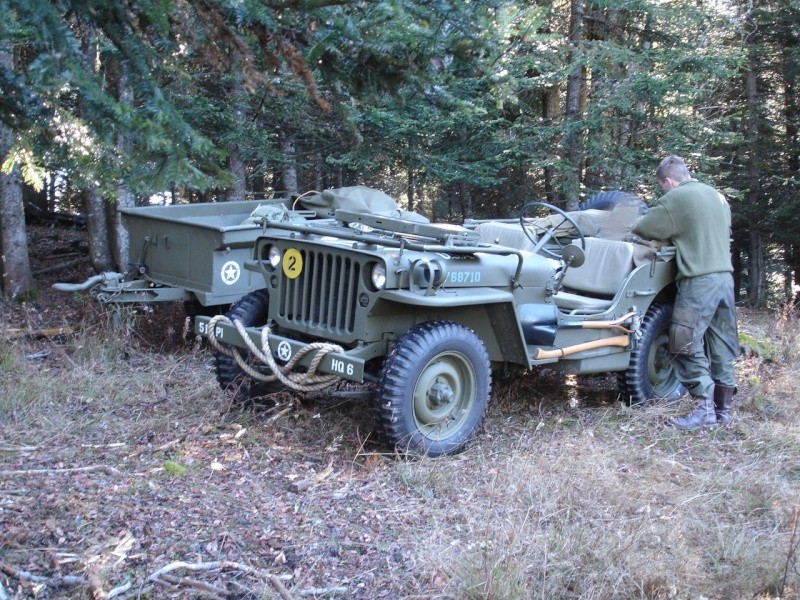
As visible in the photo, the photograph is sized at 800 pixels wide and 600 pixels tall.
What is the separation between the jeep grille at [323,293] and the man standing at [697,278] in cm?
268

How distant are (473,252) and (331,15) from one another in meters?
2.15

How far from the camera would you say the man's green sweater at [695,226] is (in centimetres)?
663

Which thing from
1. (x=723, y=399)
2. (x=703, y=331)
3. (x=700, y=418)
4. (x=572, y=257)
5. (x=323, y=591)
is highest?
(x=572, y=257)

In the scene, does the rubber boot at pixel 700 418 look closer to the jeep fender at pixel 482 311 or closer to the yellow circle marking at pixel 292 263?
the jeep fender at pixel 482 311

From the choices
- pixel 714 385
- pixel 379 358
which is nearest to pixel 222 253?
pixel 379 358

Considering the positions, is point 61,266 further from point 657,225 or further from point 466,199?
point 657,225

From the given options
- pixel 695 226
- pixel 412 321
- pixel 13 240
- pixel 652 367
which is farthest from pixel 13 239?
pixel 695 226

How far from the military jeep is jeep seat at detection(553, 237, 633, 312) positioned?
34 millimetres

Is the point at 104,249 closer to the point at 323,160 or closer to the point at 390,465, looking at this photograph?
the point at 323,160

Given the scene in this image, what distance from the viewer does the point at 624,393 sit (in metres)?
7.21

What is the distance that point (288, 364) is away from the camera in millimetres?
5477

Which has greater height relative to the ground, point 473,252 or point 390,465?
point 473,252

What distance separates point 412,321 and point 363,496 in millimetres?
1285

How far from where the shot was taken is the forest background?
360 centimetres
